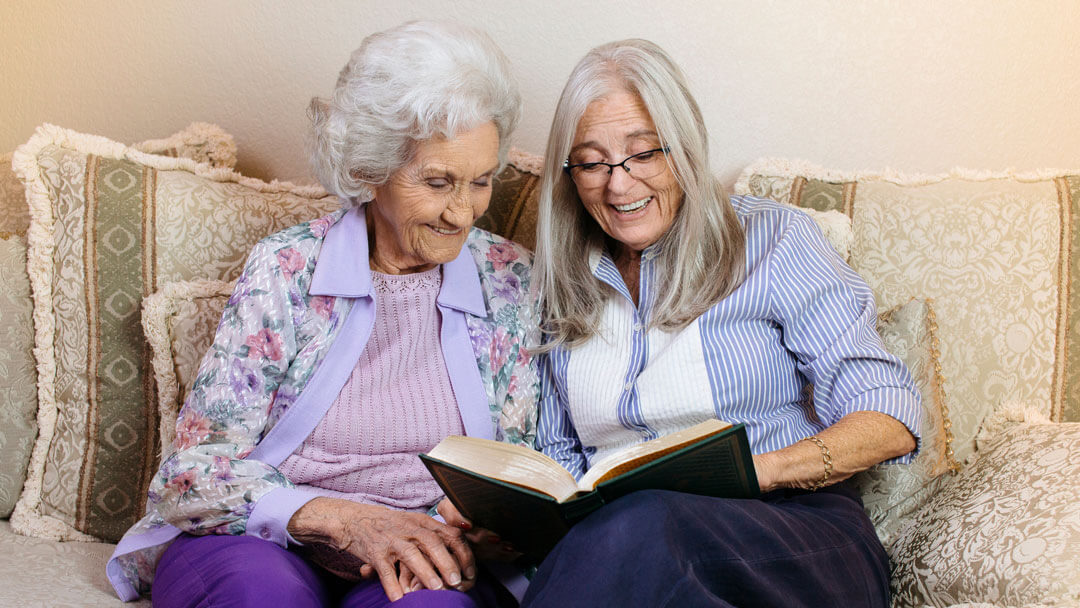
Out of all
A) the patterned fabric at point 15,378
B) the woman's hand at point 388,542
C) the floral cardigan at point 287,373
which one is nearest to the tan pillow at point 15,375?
the patterned fabric at point 15,378

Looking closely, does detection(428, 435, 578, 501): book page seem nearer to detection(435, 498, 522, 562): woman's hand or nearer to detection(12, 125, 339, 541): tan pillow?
detection(435, 498, 522, 562): woman's hand

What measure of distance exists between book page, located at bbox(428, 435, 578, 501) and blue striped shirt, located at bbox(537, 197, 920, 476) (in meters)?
0.41

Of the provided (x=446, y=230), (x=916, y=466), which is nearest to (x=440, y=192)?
(x=446, y=230)

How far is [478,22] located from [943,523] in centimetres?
145

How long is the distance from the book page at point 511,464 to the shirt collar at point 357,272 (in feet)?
1.42

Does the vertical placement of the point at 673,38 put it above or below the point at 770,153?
above

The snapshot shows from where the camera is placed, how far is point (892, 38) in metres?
1.91

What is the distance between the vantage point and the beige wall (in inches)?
74.4

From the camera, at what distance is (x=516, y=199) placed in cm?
198

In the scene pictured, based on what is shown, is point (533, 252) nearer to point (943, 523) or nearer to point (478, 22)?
point (478, 22)

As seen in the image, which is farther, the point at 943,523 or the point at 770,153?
the point at 770,153

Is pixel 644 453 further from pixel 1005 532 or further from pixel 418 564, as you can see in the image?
pixel 1005 532

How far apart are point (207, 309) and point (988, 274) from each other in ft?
4.77

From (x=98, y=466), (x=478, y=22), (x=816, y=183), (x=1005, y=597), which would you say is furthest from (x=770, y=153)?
(x=98, y=466)
